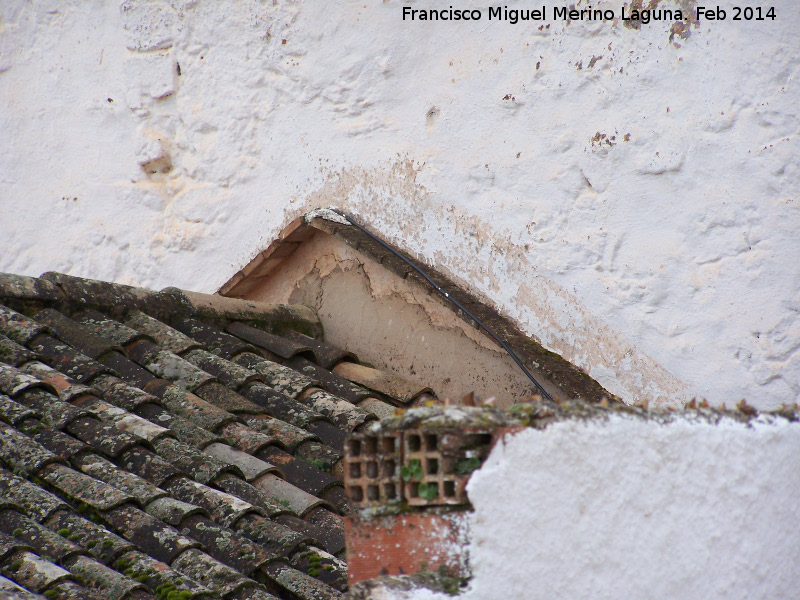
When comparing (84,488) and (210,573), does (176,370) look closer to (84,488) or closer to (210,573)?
(84,488)

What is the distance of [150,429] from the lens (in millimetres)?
2809

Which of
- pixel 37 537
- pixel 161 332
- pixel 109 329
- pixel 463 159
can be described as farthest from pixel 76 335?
pixel 463 159

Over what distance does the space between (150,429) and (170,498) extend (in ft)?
1.36

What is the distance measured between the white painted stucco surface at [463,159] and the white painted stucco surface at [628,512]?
171 cm

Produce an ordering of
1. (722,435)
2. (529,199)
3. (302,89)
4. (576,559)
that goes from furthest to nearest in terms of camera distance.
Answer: (302,89)
(529,199)
(722,435)
(576,559)

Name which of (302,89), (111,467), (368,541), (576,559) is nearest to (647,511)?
(576,559)

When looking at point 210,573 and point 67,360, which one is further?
point 67,360

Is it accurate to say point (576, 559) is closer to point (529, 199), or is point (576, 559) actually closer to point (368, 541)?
point (368, 541)

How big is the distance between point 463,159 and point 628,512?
274 cm

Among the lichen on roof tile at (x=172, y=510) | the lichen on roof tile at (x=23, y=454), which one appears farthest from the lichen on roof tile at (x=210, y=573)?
the lichen on roof tile at (x=23, y=454)

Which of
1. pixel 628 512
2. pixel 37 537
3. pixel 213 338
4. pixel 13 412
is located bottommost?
pixel 628 512

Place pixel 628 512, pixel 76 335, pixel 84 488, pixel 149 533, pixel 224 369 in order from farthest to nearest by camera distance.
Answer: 1. pixel 224 369
2. pixel 76 335
3. pixel 84 488
4. pixel 149 533
5. pixel 628 512

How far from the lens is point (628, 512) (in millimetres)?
1481

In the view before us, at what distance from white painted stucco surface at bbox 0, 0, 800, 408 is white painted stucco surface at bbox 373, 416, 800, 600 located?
1.71 metres
